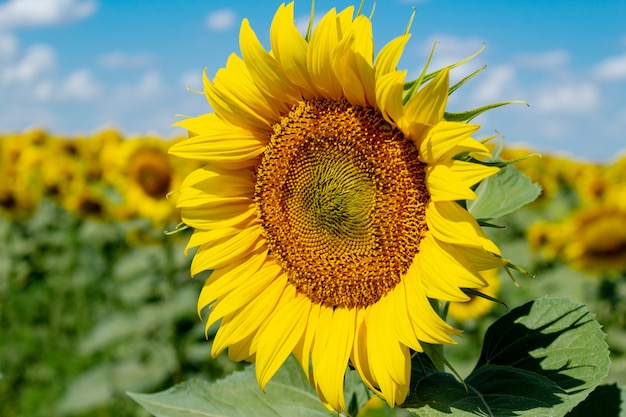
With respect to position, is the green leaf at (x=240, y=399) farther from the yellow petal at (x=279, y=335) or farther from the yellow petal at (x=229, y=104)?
the yellow petal at (x=229, y=104)

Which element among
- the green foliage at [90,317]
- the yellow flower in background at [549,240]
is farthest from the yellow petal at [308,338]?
the yellow flower in background at [549,240]

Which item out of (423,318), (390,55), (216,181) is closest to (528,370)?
(423,318)

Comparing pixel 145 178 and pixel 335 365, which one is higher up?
pixel 145 178

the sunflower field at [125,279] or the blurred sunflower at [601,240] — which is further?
the blurred sunflower at [601,240]

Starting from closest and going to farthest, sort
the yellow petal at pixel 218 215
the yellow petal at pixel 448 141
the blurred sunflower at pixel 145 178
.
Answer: the yellow petal at pixel 448 141 → the yellow petal at pixel 218 215 → the blurred sunflower at pixel 145 178

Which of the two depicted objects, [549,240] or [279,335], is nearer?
[279,335]

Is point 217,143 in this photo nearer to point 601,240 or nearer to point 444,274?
point 444,274
